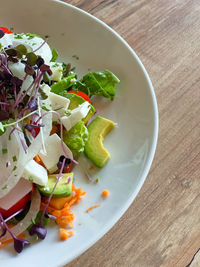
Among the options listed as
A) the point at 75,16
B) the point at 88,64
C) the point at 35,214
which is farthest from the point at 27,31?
the point at 35,214

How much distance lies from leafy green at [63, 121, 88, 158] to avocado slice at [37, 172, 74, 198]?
151 mm

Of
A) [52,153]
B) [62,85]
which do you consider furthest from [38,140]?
[62,85]

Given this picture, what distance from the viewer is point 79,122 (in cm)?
183

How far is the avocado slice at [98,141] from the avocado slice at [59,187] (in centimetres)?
17

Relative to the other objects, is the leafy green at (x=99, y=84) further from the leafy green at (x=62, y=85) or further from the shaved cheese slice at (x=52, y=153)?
the shaved cheese slice at (x=52, y=153)

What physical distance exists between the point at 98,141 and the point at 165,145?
1.43 ft

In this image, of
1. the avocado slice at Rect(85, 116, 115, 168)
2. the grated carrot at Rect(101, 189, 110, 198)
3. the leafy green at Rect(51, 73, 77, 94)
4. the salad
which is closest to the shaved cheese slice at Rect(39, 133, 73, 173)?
the salad

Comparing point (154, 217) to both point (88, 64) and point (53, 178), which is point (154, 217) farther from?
point (88, 64)

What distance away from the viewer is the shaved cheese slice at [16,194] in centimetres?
157

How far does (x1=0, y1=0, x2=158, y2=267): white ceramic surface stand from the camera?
1.49m

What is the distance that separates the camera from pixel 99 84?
6.58 feet

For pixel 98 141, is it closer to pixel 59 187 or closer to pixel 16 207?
pixel 59 187

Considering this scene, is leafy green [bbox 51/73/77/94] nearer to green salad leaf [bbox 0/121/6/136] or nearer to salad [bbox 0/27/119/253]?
salad [bbox 0/27/119/253]

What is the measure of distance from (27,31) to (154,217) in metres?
1.34
